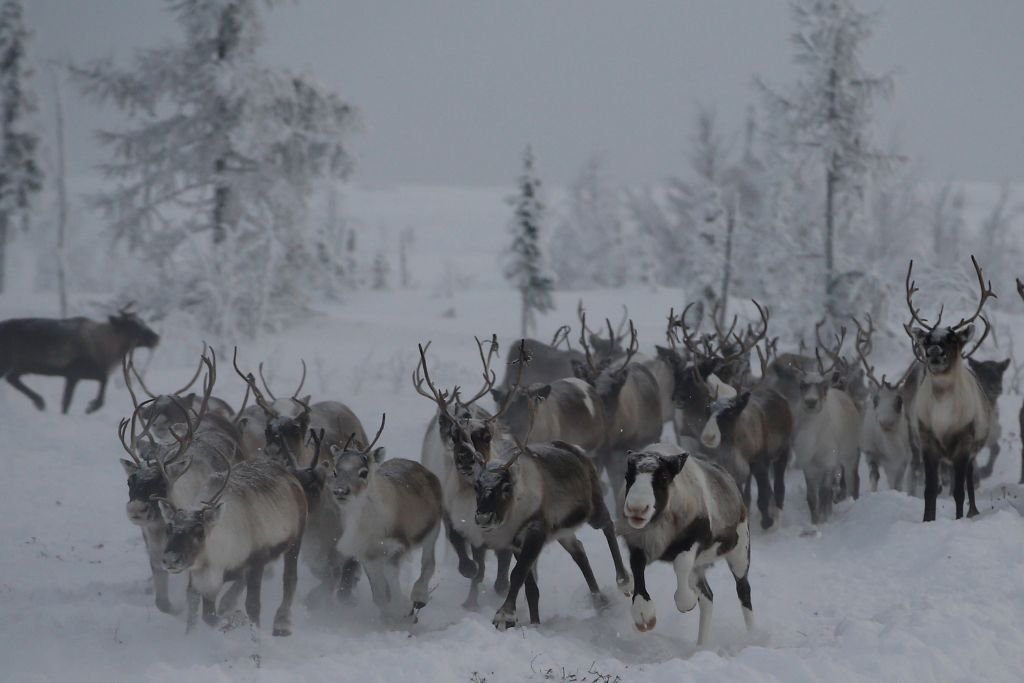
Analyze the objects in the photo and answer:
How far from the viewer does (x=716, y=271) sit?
3278 centimetres

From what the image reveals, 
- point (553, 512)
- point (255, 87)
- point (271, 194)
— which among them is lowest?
point (553, 512)

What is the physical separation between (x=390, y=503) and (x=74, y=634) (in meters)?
2.48

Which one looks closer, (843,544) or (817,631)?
(817,631)

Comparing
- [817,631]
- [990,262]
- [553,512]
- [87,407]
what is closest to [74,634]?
[553,512]

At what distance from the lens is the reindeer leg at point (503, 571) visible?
26.7ft

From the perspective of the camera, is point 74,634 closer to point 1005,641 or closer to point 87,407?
point 1005,641

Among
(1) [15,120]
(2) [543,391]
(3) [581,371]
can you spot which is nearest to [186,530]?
(2) [543,391]

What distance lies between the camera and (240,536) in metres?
7.23

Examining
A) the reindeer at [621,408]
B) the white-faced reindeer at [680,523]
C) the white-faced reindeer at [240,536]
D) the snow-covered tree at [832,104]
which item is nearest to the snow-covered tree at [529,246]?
the snow-covered tree at [832,104]

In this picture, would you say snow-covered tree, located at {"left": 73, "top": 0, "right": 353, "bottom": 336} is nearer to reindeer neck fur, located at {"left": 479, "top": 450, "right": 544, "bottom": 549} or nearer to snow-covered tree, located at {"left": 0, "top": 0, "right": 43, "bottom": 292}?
snow-covered tree, located at {"left": 0, "top": 0, "right": 43, "bottom": 292}

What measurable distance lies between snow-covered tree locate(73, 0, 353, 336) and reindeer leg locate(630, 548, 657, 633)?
57.2 ft

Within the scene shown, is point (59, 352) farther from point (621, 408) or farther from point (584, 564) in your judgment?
point (584, 564)

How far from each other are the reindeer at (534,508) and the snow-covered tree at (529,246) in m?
25.3

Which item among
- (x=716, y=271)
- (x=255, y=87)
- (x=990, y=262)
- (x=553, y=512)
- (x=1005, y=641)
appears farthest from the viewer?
(x=990, y=262)
